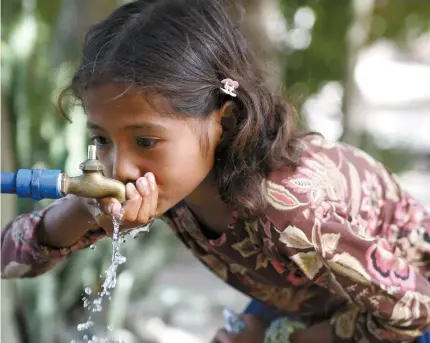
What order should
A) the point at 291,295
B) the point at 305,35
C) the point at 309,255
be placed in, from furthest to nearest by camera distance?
the point at 305,35
the point at 291,295
the point at 309,255

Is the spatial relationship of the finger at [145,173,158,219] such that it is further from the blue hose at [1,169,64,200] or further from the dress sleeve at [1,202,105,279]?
the dress sleeve at [1,202,105,279]

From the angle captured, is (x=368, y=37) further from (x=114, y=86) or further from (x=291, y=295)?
(x=114, y=86)

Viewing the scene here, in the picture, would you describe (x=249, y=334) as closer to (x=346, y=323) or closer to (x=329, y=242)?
(x=346, y=323)

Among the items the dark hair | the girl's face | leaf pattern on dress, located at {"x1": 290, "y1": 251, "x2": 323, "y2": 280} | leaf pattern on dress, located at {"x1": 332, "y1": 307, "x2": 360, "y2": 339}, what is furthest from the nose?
leaf pattern on dress, located at {"x1": 332, "y1": 307, "x2": 360, "y2": 339}

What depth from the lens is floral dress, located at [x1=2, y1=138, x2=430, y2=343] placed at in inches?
53.4

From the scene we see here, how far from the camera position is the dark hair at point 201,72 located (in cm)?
125

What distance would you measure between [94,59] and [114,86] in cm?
8

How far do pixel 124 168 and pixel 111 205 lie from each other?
0.07m

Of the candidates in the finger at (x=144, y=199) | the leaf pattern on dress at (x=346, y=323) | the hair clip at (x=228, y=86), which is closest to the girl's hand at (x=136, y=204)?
the finger at (x=144, y=199)

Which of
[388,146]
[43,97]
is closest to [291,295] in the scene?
[43,97]

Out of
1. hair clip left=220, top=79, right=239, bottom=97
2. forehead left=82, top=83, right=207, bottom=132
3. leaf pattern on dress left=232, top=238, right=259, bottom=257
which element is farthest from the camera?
leaf pattern on dress left=232, top=238, right=259, bottom=257

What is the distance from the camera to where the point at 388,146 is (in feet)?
18.1

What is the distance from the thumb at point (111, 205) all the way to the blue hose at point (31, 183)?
0.08m

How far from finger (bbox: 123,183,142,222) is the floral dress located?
26 centimetres
